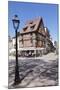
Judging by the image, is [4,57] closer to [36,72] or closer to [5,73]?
[5,73]

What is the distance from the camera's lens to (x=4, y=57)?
288cm

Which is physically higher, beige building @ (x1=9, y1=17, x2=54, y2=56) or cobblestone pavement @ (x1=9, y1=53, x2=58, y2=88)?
beige building @ (x1=9, y1=17, x2=54, y2=56)

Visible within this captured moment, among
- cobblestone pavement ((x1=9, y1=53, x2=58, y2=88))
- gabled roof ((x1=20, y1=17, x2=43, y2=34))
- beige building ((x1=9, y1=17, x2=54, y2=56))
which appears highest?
gabled roof ((x1=20, y1=17, x2=43, y2=34))

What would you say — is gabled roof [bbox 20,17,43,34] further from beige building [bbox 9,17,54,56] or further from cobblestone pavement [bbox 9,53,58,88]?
cobblestone pavement [bbox 9,53,58,88]

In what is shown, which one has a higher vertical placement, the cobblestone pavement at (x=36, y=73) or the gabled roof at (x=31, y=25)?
Result: the gabled roof at (x=31, y=25)

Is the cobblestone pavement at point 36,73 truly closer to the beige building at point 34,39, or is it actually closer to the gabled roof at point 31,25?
the beige building at point 34,39

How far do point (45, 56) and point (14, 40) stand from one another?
461mm

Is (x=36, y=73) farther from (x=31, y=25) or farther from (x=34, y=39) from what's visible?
(x=31, y=25)

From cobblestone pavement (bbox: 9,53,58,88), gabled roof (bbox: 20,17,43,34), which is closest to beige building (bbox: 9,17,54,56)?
gabled roof (bbox: 20,17,43,34)

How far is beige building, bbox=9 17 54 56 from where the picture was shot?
9.66ft

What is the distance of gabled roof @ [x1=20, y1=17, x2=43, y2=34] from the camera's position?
9.66 feet

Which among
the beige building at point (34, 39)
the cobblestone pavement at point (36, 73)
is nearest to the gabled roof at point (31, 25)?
the beige building at point (34, 39)

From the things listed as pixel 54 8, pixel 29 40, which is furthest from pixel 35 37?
pixel 54 8

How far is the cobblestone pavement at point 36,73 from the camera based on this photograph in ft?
9.57
